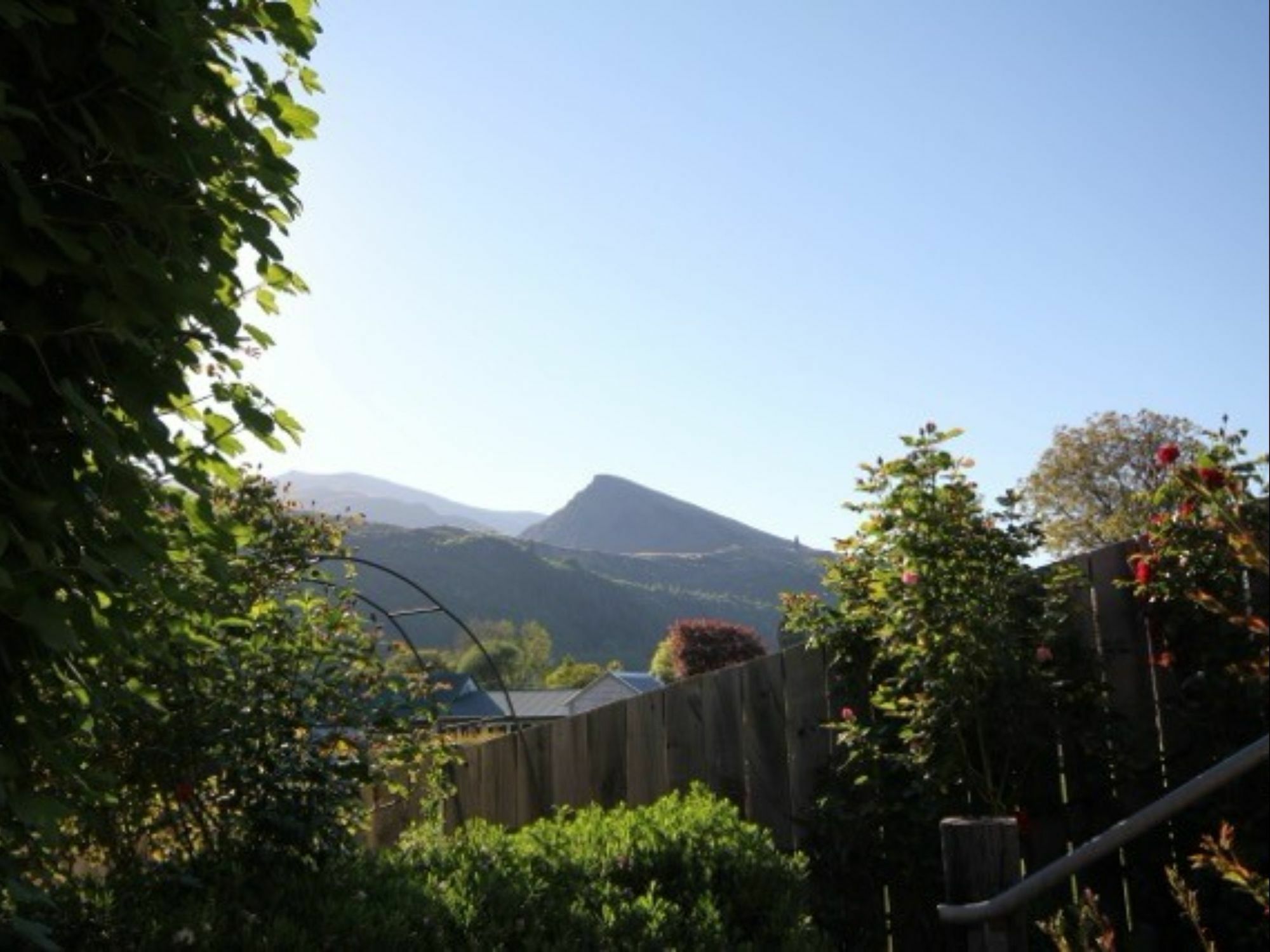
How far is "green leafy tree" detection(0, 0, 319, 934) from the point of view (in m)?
2.13

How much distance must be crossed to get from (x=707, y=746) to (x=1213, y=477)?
249 cm

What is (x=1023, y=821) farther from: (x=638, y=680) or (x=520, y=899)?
(x=638, y=680)

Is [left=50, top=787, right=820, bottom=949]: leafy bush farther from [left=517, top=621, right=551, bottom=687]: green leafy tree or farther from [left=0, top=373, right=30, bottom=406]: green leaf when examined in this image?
[left=517, top=621, right=551, bottom=687]: green leafy tree

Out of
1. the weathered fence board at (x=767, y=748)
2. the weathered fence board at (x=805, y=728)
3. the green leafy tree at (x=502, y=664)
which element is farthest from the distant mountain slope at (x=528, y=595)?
the weathered fence board at (x=805, y=728)

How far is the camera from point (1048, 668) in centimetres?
454

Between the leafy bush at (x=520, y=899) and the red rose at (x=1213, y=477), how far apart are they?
173 cm

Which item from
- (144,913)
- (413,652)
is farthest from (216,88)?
(413,652)

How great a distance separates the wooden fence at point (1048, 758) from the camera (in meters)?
4.43

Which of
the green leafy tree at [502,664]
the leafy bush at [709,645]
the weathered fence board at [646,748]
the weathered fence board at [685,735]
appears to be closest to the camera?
the weathered fence board at [685,735]

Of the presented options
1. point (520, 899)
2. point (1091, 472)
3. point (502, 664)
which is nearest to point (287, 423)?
point (520, 899)

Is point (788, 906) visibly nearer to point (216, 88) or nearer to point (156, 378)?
point (156, 378)

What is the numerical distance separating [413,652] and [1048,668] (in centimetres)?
355

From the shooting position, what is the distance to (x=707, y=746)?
5.73m

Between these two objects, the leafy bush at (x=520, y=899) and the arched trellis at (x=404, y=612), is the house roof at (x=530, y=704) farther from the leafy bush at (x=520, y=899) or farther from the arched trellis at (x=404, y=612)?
the leafy bush at (x=520, y=899)
